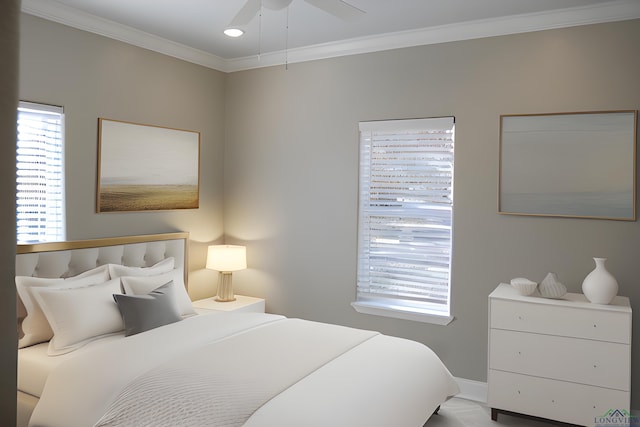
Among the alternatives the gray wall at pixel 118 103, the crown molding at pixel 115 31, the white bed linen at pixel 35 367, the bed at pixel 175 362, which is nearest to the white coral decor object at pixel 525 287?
the bed at pixel 175 362

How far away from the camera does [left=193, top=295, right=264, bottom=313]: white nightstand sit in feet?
14.5

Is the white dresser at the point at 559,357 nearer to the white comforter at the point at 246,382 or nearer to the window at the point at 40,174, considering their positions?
the white comforter at the point at 246,382

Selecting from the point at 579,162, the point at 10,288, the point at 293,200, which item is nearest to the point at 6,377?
the point at 10,288

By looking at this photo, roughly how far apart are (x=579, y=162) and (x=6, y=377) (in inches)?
147

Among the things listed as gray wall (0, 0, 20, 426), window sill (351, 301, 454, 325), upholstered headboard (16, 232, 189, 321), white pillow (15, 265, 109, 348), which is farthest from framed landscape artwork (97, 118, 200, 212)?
gray wall (0, 0, 20, 426)

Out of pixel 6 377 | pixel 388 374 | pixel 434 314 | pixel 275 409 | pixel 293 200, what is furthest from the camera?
pixel 293 200

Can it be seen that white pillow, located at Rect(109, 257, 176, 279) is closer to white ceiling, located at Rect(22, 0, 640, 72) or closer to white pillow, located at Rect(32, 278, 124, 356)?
white pillow, located at Rect(32, 278, 124, 356)

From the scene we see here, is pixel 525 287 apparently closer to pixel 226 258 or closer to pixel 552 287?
pixel 552 287

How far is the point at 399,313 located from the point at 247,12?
8.49 ft

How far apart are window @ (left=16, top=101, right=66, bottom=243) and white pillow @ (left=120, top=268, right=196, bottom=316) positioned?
2.05ft

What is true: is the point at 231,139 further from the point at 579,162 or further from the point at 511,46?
the point at 579,162

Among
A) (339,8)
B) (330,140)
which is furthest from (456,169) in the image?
(339,8)

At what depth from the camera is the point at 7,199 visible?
0.99 ft

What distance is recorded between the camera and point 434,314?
394 centimetres
